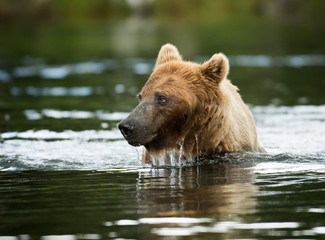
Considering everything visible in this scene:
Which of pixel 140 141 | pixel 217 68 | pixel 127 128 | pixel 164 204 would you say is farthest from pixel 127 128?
pixel 164 204

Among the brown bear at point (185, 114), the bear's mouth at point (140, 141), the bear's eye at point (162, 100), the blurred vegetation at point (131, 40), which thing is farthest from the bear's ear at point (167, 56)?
the blurred vegetation at point (131, 40)

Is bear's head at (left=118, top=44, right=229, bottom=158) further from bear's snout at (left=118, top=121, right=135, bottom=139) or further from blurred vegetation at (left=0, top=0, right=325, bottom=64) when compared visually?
blurred vegetation at (left=0, top=0, right=325, bottom=64)

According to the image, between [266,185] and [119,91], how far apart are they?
1253 cm

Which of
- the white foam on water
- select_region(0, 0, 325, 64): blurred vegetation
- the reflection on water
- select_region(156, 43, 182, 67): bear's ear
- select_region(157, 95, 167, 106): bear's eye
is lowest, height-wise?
the reflection on water

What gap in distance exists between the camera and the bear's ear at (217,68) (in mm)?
8961

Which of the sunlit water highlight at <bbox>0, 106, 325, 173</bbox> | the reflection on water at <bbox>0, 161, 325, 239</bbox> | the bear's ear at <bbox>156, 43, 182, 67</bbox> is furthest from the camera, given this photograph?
the sunlit water highlight at <bbox>0, 106, 325, 173</bbox>

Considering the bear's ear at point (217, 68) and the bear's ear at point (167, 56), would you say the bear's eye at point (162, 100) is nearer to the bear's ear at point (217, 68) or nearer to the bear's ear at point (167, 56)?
the bear's ear at point (217, 68)

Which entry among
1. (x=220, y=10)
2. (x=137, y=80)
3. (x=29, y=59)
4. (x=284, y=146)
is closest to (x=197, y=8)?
(x=220, y=10)

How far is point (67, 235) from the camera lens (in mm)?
6062

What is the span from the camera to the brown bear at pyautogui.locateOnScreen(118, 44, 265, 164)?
8.77 metres

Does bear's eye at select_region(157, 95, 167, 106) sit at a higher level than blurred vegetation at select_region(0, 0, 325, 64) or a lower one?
lower

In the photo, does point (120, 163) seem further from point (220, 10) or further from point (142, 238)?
point (220, 10)

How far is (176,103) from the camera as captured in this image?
882 cm

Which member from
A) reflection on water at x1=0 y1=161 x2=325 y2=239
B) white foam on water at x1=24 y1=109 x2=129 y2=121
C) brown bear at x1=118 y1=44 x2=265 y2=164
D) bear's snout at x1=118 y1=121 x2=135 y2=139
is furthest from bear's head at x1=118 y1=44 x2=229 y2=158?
white foam on water at x1=24 y1=109 x2=129 y2=121
